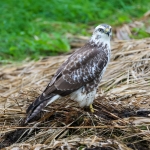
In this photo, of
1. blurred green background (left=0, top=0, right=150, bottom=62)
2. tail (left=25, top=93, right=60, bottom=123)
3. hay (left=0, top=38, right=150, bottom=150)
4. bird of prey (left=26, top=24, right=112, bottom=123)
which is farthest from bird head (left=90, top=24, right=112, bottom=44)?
blurred green background (left=0, top=0, right=150, bottom=62)

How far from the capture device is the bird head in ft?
21.5

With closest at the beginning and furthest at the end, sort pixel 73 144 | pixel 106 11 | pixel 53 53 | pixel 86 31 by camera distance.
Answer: pixel 73 144 → pixel 53 53 → pixel 86 31 → pixel 106 11

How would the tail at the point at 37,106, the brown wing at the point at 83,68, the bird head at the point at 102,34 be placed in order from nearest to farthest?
the tail at the point at 37,106 < the brown wing at the point at 83,68 < the bird head at the point at 102,34

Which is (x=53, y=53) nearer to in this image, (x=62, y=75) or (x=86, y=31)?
(x=86, y=31)

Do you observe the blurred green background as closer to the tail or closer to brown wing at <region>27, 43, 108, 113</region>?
brown wing at <region>27, 43, 108, 113</region>

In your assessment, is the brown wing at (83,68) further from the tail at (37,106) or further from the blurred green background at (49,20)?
the blurred green background at (49,20)

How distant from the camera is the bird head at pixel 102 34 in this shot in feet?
21.5

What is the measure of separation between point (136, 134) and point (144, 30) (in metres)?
4.45

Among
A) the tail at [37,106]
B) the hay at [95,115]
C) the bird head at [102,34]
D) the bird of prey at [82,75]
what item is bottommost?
the hay at [95,115]

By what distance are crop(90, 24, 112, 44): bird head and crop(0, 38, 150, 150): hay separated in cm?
67

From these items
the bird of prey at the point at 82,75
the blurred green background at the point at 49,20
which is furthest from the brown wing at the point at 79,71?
the blurred green background at the point at 49,20

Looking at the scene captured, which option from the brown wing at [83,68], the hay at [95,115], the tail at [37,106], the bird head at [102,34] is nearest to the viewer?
the hay at [95,115]

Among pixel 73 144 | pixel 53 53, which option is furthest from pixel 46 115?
pixel 53 53

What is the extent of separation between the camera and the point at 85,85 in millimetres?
6434
